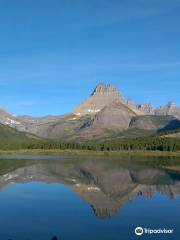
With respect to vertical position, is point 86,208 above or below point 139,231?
above

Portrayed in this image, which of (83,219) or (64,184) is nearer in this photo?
(83,219)

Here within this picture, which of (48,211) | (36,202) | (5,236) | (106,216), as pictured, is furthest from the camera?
(36,202)

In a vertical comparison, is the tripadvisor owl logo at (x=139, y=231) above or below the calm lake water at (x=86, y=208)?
below

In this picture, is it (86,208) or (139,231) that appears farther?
(86,208)

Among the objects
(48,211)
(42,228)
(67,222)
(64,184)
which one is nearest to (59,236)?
(42,228)

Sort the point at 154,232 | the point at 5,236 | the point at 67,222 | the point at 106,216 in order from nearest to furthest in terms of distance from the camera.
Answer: the point at 5,236 < the point at 154,232 < the point at 67,222 < the point at 106,216

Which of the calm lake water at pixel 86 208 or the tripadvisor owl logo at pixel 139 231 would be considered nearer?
the tripadvisor owl logo at pixel 139 231

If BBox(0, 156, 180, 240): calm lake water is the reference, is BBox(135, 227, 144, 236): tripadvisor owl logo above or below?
below

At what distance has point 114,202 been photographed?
242ft

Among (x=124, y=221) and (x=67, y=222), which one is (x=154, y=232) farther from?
(x=67, y=222)

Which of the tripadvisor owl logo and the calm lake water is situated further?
the calm lake water

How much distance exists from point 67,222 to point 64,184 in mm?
48345

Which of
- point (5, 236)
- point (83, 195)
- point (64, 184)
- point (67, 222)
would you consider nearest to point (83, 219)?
point (67, 222)

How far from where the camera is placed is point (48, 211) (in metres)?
63.8
